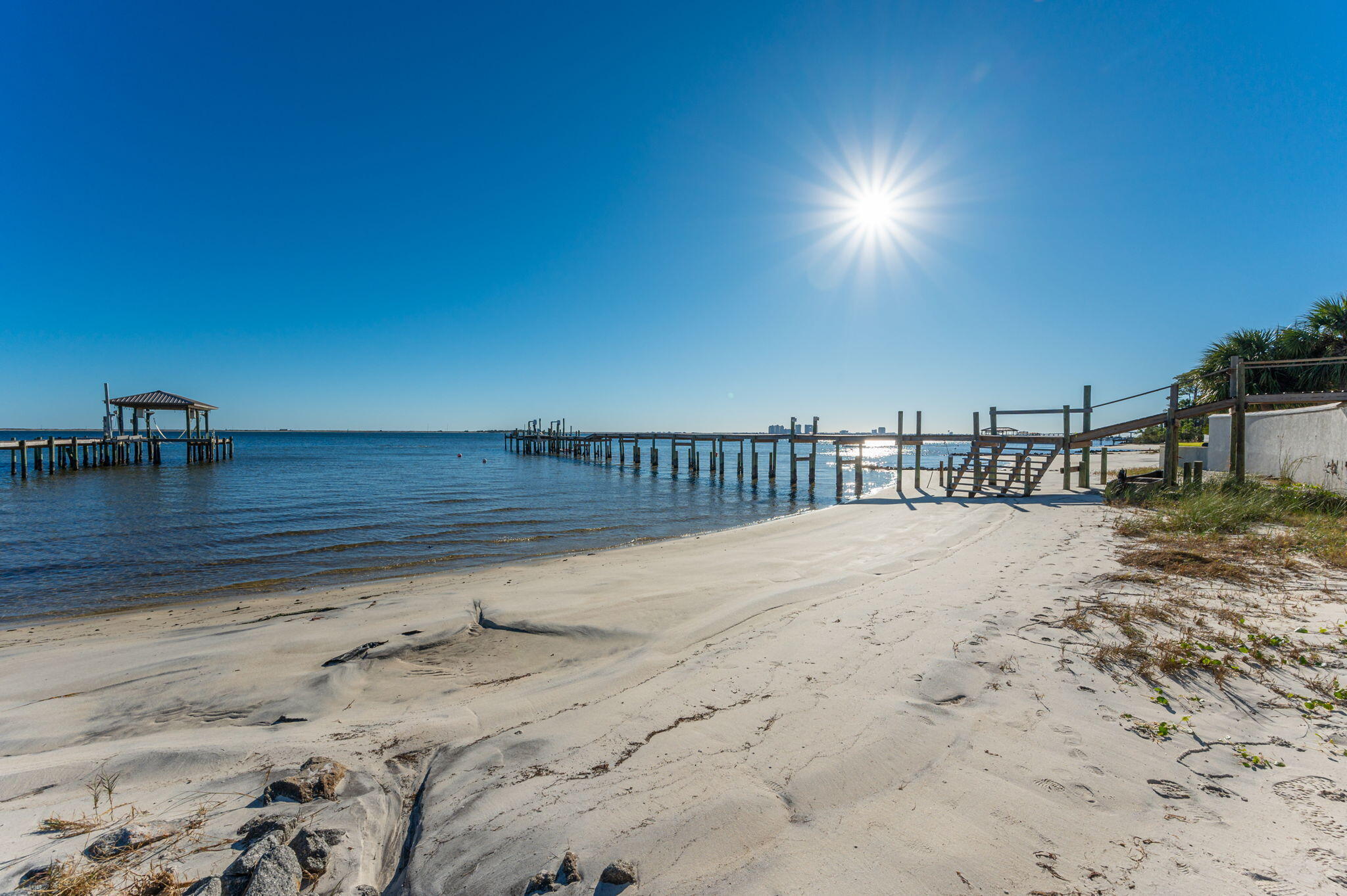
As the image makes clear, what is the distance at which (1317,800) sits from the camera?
7.37 feet

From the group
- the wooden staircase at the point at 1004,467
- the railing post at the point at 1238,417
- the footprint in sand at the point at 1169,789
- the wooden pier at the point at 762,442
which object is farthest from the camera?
the wooden pier at the point at 762,442

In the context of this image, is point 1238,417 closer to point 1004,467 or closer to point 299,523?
point 1004,467

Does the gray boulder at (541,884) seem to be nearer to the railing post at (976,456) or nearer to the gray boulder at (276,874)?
the gray boulder at (276,874)

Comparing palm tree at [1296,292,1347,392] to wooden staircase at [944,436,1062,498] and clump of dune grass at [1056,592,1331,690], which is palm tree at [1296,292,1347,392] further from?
clump of dune grass at [1056,592,1331,690]

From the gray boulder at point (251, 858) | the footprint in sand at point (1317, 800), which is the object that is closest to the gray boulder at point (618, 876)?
the gray boulder at point (251, 858)

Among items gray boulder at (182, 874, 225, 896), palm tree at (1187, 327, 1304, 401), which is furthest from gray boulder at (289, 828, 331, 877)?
palm tree at (1187, 327, 1304, 401)

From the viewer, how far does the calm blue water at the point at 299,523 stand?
9266 mm

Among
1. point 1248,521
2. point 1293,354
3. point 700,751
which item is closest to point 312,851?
point 700,751

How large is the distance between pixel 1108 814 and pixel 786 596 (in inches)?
155

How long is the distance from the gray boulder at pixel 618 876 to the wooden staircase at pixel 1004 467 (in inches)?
672

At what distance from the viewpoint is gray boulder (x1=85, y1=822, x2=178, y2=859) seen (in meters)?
2.14

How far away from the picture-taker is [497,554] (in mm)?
11000

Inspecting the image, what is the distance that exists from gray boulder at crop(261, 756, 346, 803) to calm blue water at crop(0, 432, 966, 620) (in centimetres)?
727

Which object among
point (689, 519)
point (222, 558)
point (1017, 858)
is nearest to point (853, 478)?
point (689, 519)
